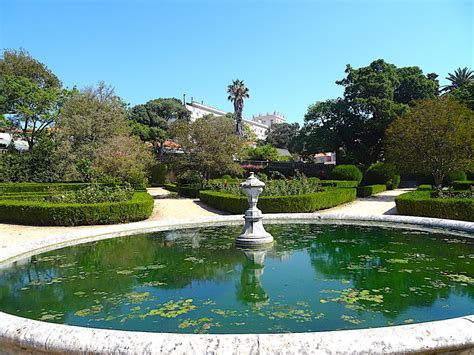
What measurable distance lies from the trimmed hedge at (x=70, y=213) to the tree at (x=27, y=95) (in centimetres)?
1742

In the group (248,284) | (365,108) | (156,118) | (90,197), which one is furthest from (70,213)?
(156,118)

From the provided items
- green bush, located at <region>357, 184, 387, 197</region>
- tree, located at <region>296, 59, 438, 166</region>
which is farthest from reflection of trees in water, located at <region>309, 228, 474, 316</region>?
tree, located at <region>296, 59, 438, 166</region>

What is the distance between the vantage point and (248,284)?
239 inches

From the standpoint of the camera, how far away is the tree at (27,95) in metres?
28.6

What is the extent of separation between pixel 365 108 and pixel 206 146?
702 inches

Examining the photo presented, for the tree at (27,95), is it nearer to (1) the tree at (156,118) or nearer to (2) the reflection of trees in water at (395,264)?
(1) the tree at (156,118)

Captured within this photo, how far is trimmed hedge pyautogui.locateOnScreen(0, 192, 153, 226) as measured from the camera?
42.9 ft

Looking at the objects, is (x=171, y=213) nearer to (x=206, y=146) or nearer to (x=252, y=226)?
(x=206, y=146)

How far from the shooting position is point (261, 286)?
5938mm


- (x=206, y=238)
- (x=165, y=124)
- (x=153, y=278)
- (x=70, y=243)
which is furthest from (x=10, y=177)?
(x=165, y=124)

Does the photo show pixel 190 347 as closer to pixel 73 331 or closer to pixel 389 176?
pixel 73 331

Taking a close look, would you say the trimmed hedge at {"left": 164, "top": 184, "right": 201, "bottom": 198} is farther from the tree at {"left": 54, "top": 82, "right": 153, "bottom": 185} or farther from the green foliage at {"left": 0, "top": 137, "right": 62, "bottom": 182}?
the green foliage at {"left": 0, "top": 137, "right": 62, "bottom": 182}

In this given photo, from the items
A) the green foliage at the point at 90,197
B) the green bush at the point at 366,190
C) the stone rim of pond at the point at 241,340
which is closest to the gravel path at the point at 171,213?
the green foliage at the point at 90,197

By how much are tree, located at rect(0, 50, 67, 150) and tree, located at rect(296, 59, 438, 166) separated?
74.4ft
